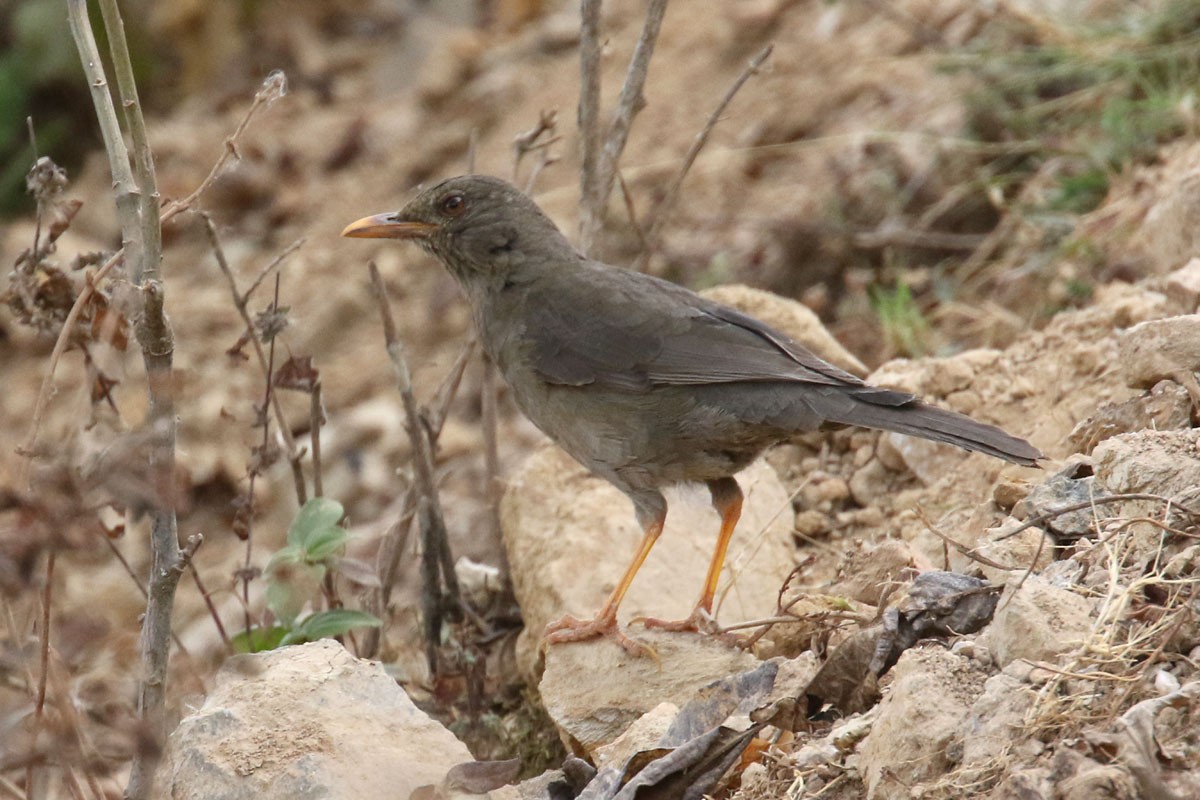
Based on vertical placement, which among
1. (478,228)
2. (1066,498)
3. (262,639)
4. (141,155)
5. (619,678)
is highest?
(478,228)

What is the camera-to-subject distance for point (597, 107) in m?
5.25

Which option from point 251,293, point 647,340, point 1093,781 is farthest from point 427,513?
point 1093,781

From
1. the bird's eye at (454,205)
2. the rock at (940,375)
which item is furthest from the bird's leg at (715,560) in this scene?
the bird's eye at (454,205)

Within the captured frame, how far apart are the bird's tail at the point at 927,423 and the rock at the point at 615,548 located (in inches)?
22.9

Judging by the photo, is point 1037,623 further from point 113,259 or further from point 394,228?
point 394,228

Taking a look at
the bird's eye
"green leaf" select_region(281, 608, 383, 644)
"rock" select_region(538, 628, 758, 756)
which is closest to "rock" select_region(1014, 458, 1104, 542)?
"rock" select_region(538, 628, 758, 756)

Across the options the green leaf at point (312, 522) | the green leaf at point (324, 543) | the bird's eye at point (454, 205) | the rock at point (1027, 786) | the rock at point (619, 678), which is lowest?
the rock at point (1027, 786)

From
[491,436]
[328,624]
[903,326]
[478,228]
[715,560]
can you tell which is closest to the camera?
[328,624]

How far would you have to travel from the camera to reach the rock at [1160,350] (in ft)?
12.9

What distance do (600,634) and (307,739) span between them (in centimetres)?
116

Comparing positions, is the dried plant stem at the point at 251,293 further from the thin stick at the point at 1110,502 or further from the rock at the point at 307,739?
the thin stick at the point at 1110,502

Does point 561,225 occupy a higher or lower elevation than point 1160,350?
higher

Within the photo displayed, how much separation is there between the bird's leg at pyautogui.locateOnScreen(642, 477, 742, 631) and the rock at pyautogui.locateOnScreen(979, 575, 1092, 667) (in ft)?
4.09

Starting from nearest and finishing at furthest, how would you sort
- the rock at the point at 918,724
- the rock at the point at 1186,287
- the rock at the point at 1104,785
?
the rock at the point at 1104,785
the rock at the point at 918,724
the rock at the point at 1186,287
